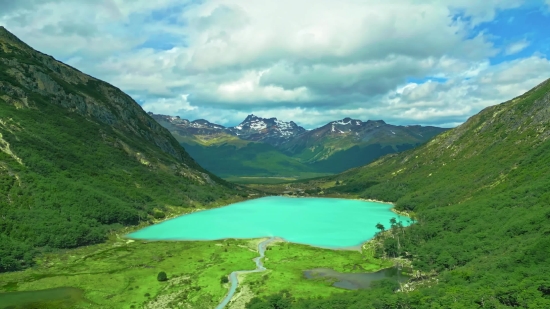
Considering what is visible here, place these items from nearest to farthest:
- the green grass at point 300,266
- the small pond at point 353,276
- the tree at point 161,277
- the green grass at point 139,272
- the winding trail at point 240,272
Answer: the winding trail at point 240,272
the green grass at point 139,272
the green grass at point 300,266
the small pond at point 353,276
the tree at point 161,277

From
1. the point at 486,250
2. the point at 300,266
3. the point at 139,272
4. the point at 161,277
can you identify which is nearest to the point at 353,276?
the point at 300,266

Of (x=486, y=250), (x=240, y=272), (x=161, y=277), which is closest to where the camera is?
(x=161, y=277)

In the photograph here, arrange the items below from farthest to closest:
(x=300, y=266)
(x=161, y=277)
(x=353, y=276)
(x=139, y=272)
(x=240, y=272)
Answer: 1. (x=300, y=266)
2. (x=240, y=272)
3. (x=139, y=272)
4. (x=353, y=276)
5. (x=161, y=277)

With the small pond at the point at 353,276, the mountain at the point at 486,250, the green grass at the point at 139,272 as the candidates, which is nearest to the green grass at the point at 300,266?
the small pond at the point at 353,276

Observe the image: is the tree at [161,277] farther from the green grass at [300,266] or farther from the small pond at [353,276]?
the small pond at [353,276]

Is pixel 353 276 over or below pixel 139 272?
below

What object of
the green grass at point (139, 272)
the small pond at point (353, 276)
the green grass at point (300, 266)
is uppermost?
the green grass at point (139, 272)

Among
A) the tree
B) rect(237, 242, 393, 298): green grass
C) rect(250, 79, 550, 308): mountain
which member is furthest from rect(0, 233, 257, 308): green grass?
rect(250, 79, 550, 308): mountain

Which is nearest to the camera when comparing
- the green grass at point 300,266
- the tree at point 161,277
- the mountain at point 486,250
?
the mountain at point 486,250

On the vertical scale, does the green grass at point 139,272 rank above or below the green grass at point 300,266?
above

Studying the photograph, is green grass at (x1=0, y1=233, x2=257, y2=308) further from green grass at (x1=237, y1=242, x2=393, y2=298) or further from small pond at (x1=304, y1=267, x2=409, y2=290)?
small pond at (x1=304, y1=267, x2=409, y2=290)

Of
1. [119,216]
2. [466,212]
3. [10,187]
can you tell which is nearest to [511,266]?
[466,212]

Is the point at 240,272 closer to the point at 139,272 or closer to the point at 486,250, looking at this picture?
the point at 139,272
